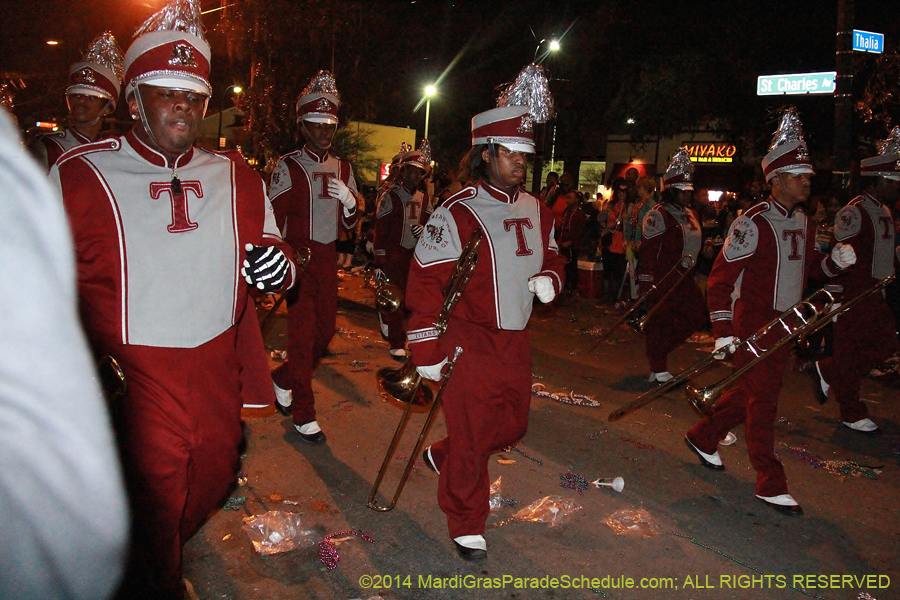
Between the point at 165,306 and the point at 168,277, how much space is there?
11 cm

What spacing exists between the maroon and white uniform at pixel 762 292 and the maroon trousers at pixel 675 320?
2.89 m

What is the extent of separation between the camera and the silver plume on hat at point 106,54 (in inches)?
246

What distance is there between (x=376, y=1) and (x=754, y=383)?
771 inches

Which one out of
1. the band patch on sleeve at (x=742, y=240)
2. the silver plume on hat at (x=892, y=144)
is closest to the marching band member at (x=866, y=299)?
the silver plume on hat at (x=892, y=144)

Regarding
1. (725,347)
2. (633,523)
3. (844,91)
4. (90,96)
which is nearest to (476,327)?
(633,523)

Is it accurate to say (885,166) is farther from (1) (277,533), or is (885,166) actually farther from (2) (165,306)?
(2) (165,306)

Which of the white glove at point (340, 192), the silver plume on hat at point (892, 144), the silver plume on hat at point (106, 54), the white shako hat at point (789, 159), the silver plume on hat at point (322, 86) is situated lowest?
the white glove at point (340, 192)

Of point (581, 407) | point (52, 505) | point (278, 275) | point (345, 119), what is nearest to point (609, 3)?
point (345, 119)

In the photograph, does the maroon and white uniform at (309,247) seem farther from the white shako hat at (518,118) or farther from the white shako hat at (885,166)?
the white shako hat at (885,166)

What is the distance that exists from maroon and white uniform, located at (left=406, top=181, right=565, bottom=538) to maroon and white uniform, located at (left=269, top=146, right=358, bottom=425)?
1885mm

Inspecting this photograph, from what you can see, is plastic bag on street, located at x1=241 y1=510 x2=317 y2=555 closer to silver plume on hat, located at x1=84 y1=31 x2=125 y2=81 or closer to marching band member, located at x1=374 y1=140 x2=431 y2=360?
silver plume on hat, located at x1=84 y1=31 x2=125 y2=81

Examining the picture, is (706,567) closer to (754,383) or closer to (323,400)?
(754,383)

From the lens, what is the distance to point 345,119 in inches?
841

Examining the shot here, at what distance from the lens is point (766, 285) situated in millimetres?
4742
